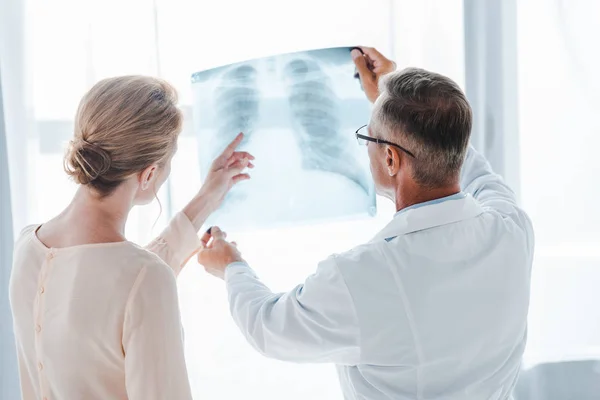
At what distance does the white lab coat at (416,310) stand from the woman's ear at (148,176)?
29 cm

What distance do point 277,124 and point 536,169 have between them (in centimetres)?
76

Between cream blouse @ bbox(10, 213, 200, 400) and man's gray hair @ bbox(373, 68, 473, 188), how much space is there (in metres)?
0.49

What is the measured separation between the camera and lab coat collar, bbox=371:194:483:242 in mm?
1131

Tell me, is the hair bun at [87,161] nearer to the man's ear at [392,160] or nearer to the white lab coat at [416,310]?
the white lab coat at [416,310]

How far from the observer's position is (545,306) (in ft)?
5.81

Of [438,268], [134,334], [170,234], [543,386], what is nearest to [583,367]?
[543,386]

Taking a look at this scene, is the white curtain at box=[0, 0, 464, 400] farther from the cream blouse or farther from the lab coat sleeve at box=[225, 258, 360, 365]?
the cream blouse

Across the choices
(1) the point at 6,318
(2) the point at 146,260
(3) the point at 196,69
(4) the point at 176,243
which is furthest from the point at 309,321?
(1) the point at 6,318

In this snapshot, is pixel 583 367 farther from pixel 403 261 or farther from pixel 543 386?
pixel 403 261

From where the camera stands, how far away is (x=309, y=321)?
1.10 m

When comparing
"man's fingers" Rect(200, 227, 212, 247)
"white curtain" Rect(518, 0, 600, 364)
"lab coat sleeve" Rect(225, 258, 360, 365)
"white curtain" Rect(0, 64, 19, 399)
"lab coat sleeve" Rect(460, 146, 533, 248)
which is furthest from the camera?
"white curtain" Rect(518, 0, 600, 364)

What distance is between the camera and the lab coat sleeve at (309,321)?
1.09m

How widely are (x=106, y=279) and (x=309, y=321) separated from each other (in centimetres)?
36

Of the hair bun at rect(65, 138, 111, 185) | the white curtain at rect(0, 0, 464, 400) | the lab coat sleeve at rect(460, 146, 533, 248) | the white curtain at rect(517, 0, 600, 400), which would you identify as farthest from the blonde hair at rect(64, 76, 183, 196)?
the white curtain at rect(517, 0, 600, 400)
